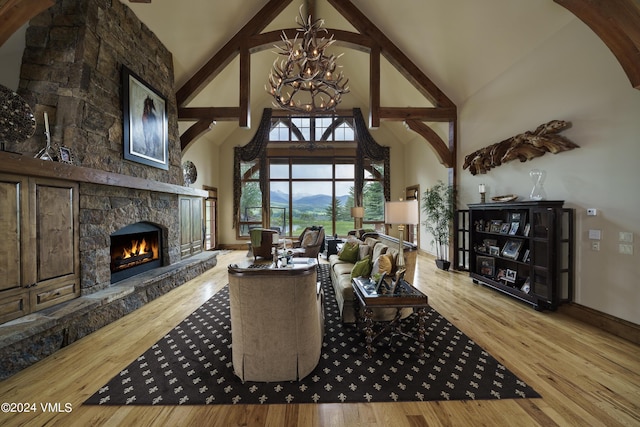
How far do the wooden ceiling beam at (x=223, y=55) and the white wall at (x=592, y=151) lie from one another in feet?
15.4

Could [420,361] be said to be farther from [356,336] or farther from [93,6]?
[93,6]

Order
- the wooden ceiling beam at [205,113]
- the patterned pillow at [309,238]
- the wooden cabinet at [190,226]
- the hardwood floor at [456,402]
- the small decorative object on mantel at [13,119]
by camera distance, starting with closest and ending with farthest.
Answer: the hardwood floor at [456,402] < the small decorative object on mantel at [13,119] < the wooden cabinet at [190,226] < the wooden ceiling beam at [205,113] < the patterned pillow at [309,238]

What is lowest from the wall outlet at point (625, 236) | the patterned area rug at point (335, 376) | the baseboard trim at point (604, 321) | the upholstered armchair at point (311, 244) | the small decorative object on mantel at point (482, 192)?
the patterned area rug at point (335, 376)

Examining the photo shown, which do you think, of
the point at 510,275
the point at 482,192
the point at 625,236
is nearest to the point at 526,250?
the point at 510,275

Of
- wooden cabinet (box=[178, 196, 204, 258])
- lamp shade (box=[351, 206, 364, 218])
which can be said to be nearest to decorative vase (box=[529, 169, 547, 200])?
lamp shade (box=[351, 206, 364, 218])

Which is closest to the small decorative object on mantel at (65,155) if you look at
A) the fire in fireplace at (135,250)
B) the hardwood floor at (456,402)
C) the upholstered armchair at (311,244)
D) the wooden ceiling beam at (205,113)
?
the fire in fireplace at (135,250)

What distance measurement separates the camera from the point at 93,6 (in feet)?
9.98

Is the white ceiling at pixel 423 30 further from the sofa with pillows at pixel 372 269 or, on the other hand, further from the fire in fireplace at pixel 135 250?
the sofa with pillows at pixel 372 269

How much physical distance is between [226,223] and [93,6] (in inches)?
249

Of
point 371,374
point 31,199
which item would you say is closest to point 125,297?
point 31,199

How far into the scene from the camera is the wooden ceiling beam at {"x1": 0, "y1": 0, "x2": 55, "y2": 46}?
6.65ft

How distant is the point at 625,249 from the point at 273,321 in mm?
3662

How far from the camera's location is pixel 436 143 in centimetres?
560

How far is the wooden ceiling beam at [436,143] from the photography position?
5.50 meters
